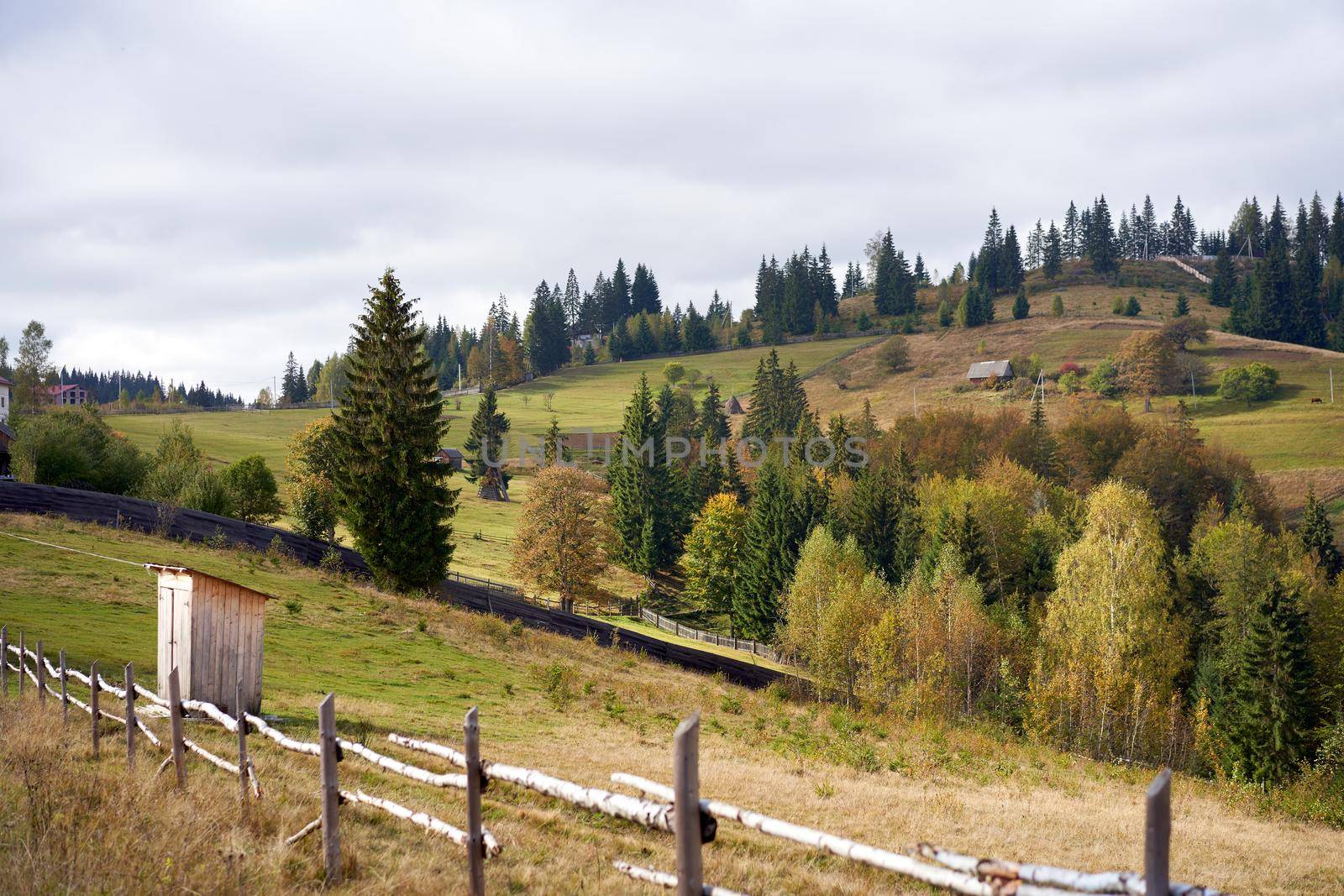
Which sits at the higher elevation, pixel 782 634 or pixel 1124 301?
pixel 1124 301

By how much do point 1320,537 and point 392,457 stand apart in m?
69.5

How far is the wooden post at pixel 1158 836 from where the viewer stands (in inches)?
170

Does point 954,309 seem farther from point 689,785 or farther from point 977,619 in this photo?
point 689,785

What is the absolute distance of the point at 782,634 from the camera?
5619 cm

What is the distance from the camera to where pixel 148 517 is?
140ft

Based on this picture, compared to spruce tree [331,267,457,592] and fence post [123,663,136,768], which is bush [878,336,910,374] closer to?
spruce tree [331,267,457,592]

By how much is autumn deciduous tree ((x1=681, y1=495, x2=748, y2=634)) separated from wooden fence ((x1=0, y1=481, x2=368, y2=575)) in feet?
107

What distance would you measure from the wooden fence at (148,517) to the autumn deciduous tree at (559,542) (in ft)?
52.2

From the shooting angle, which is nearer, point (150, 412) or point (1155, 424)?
point (1155, 424)

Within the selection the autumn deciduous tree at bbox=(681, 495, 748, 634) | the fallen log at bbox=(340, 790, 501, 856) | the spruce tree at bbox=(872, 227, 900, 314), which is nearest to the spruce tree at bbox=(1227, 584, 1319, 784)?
the autumn deciduous tree at bbox=(681, 495, 748, 634)

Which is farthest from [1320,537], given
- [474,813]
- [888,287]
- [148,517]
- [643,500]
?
[888,287]

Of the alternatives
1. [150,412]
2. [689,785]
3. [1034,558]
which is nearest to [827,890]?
[689,785]

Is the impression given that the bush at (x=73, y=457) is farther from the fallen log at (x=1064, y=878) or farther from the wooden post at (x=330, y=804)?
the fallen log at (x=1064, y=878)

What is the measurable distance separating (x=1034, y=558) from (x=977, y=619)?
47.7ft
